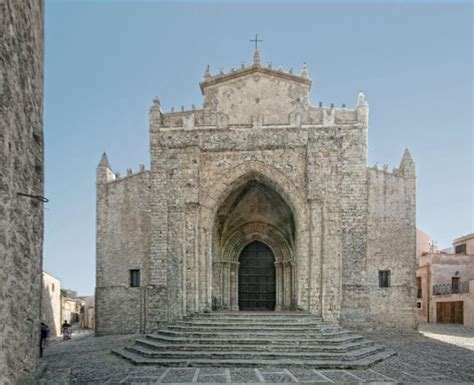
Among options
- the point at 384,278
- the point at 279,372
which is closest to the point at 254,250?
the point at 384,278

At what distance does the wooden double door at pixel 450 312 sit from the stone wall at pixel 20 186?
83.4ft

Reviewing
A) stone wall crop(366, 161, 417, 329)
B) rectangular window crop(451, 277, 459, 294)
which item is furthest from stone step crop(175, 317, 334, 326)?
rectangular window crop(451, 277, 459, 294)

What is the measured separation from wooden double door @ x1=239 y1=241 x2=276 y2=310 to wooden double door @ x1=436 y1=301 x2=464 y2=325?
43.8 ft

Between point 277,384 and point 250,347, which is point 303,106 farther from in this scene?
point 277,384

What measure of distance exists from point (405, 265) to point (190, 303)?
29.3ft

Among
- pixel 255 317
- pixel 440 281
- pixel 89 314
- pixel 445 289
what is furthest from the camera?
pixel 89 314

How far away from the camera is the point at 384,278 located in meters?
17.4

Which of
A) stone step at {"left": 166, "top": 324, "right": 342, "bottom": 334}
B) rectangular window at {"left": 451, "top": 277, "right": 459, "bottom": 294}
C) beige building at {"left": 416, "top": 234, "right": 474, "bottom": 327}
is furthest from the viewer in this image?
rectangular window at {"left": 451, "top": 277, "right": 459, "bottom": 294}

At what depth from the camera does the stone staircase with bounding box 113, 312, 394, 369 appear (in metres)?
10.9

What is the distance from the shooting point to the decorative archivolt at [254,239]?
62.5ft

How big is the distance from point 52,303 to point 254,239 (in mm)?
12538

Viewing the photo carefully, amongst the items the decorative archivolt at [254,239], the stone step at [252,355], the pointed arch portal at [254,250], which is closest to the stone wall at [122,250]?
the pointed arch portal at [254,250]

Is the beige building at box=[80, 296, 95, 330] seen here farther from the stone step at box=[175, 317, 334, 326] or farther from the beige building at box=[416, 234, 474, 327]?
the beige building at box=[416, 234, 474, 327]

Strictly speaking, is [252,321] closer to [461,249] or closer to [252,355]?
[252,355]
